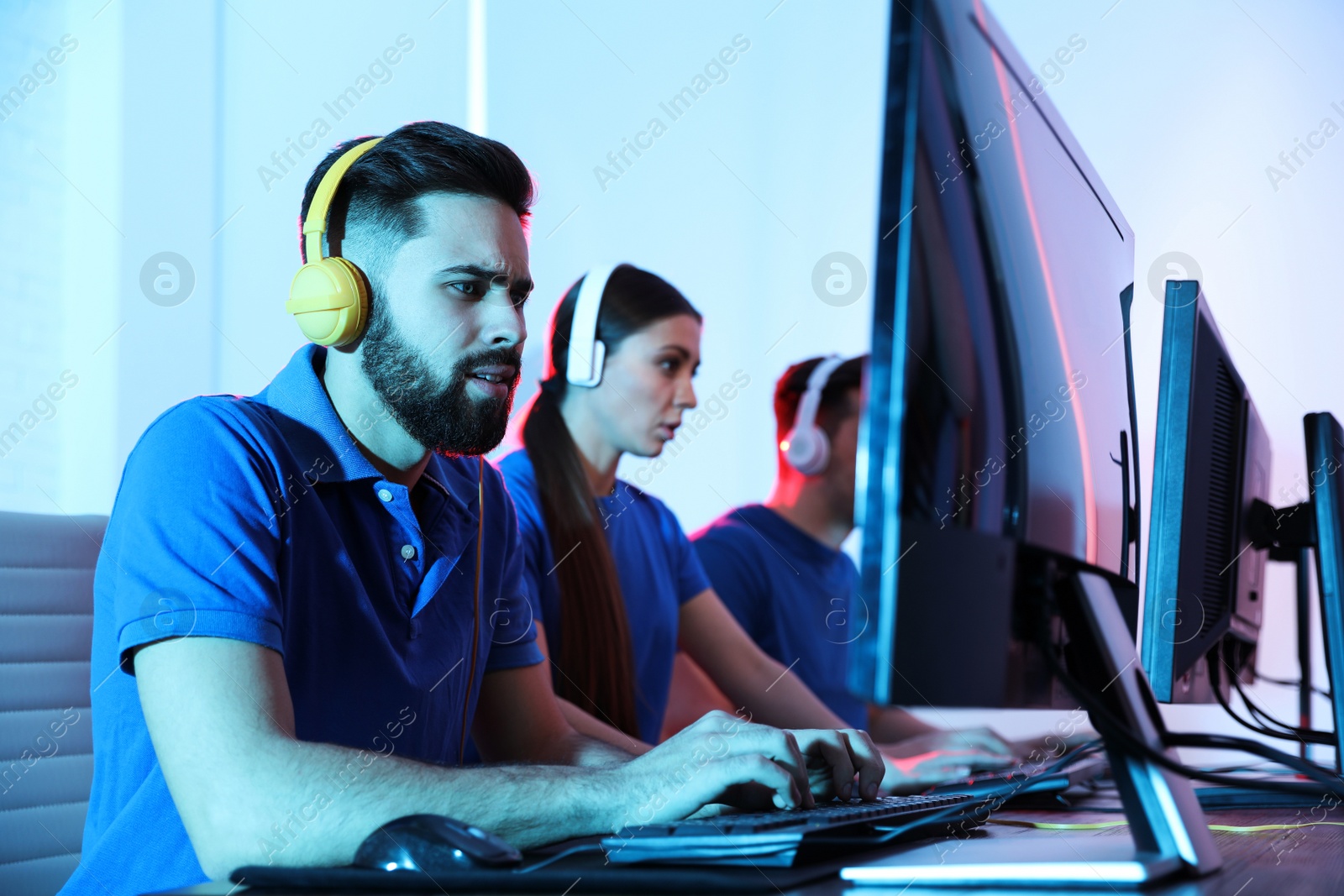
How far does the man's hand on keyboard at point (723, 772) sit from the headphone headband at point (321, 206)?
644 millimetres

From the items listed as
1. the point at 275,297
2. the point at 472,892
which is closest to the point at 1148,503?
the point at 472,892

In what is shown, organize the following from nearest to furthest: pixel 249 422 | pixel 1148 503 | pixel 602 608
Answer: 1. pixel 1148 503
2. pixel 249 422
3. pixel 602 608

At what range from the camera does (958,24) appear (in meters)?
0.52

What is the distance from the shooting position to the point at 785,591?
7.48 ft

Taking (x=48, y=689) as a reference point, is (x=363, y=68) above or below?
above

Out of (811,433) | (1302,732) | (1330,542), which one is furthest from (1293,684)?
(811,433)

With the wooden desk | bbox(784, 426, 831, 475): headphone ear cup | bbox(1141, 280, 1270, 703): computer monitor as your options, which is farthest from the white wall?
the wooden desk

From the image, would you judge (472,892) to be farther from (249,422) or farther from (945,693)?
(249,422)

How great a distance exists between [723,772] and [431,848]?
21 centimetres

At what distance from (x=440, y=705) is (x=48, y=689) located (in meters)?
0.44

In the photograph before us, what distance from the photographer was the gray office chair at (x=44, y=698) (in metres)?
1.06

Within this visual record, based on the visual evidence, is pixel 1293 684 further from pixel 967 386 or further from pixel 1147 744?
pixel 967 386

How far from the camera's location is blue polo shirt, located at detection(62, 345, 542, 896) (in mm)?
805

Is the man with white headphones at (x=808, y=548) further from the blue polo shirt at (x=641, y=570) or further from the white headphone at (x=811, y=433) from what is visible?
the blue polo shirt at (x=641, y=570)
